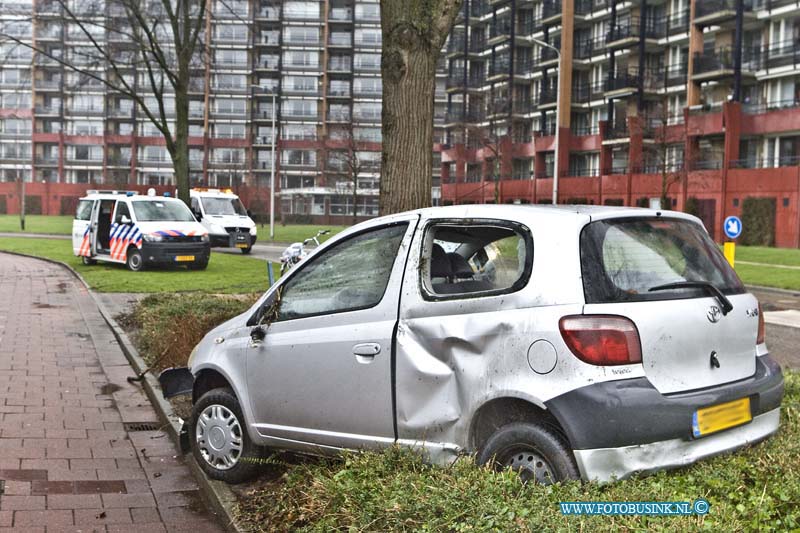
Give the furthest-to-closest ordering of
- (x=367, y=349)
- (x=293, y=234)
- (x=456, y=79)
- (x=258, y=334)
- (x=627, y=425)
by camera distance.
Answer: (x=456, y=79) < (x=293, y=234) < (x=258, y=334) < (x=367, y=349) < (x=627, y=425)

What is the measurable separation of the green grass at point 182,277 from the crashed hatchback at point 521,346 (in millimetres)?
11582

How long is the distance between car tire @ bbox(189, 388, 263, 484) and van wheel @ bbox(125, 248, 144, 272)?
16103 mm

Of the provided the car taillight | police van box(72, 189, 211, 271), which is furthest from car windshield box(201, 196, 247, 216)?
the car taillight

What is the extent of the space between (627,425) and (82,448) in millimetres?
4174

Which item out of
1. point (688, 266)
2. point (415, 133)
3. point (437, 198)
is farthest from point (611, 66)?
point (688, 266)

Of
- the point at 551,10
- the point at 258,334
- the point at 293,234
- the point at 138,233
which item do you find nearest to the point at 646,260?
the point at 258,334

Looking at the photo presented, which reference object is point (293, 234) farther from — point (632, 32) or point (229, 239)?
point (632, 32)

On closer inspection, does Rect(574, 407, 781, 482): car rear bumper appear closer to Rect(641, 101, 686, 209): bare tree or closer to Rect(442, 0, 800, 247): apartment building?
Rect(442, 0, 800, 247): apartment building

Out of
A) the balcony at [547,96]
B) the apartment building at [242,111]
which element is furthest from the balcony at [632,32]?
the apartment building at [242,111]

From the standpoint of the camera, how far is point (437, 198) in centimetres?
9150

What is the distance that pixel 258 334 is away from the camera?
5066mm

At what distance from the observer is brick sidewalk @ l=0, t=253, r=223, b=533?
192 inches

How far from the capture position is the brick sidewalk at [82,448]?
192 inches

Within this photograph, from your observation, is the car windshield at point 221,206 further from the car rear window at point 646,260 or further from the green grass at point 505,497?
the car rear window at point 646,260
